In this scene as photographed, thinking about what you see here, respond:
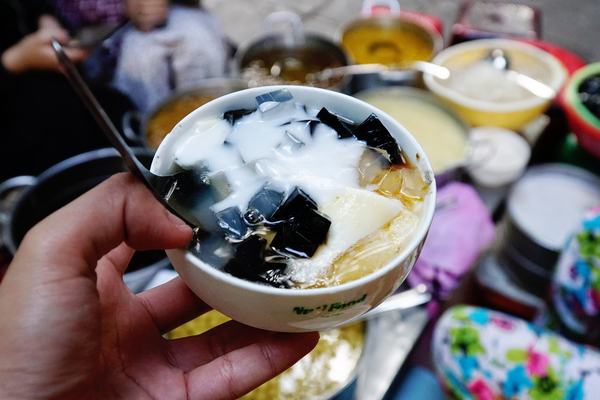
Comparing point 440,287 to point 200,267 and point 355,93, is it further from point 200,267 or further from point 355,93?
point 200,267

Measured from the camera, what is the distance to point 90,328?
88 cm

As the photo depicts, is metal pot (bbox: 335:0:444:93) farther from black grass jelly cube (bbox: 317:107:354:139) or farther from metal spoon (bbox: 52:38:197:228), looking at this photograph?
metal spoon (bbox: 52:38:197:228)

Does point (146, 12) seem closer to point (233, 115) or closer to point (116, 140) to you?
point (233, 115)

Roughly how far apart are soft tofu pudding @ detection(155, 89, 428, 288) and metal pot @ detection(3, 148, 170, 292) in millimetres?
692

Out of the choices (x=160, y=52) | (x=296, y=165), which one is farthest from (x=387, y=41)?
(x=296, y=165)

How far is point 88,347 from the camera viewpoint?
34.8 inches

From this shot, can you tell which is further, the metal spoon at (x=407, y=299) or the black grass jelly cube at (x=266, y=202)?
the metal spoon at (x=407, y=299)

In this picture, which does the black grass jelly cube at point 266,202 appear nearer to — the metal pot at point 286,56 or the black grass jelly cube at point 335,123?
the black grass jelly cube at point 335,123

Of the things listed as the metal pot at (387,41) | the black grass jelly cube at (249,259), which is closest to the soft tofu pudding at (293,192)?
the black grass jelly cube at (249,259)

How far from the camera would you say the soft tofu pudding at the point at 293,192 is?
740 millimetres

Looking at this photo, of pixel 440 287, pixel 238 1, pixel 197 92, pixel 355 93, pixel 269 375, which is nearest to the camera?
pixel 269 375

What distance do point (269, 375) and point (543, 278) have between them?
5.67 feet

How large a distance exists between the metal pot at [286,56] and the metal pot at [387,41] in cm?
16

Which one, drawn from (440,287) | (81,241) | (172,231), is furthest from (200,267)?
(440,287)
